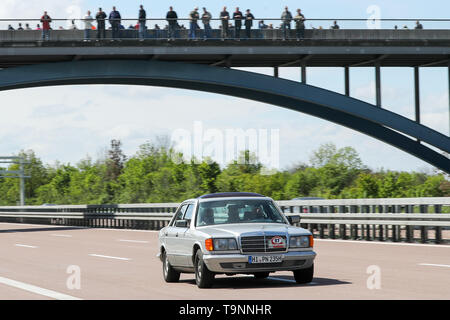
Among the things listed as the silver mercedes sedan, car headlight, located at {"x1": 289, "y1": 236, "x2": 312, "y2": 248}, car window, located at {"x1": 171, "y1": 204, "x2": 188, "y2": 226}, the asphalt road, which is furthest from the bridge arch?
car headlight, located at {"x1": 289, "y1": 236, "x2": 312, "y2": 248}

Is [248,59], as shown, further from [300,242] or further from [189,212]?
[300,242]

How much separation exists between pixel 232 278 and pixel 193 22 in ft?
83.7

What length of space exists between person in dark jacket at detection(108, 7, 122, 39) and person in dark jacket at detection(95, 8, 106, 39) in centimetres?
32

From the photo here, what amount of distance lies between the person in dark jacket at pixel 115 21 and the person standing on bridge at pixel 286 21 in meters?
6.75

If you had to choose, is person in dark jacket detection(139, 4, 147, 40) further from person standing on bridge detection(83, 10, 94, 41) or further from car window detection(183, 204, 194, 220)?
car window detection(183, 204, 194, 220)

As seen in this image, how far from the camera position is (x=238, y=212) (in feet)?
40.9

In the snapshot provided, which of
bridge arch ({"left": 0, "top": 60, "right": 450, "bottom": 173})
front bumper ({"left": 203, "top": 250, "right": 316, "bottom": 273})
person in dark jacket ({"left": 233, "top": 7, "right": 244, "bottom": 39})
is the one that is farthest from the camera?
person in dark jacket ({"left": 233, "top": 7, "right": 244, "bottom": 39})

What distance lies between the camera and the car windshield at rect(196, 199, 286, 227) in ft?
40.7

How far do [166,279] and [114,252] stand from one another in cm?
769

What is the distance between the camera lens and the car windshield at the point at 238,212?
1239cm

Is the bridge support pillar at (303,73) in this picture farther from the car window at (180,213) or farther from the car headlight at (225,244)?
the car headlight at (225,244)

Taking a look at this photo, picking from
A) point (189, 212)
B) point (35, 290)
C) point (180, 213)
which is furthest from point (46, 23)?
point (35, 290)

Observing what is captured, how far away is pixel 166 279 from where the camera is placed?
1288 cm
